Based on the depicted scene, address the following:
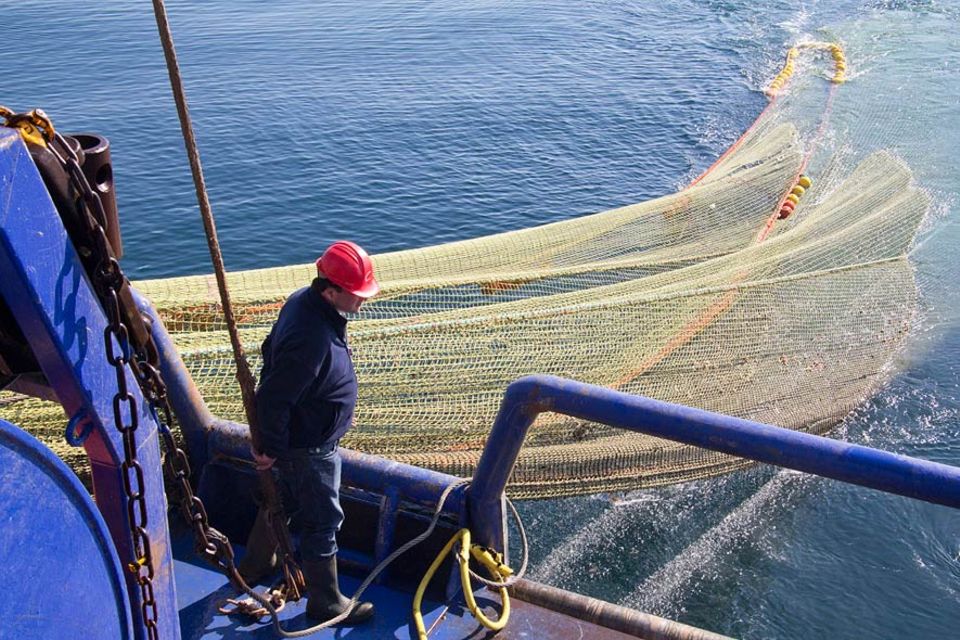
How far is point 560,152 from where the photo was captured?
17734 mm

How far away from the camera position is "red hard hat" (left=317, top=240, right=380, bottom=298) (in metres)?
3.67

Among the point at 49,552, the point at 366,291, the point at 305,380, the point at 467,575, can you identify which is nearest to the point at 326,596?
the point at 467,575

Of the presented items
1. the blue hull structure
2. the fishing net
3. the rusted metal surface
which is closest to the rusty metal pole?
the blue hull structure

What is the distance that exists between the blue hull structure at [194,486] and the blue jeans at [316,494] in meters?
0.41

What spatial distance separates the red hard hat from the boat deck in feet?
4.97

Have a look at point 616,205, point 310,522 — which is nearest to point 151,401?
point 310,522

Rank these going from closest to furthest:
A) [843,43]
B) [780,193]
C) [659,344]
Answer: [659,344]
[780,193]
[843,43]

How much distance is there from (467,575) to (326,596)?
66cm

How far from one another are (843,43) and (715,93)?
4990 millimetres

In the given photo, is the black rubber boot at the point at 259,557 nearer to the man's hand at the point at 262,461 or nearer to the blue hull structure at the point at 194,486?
the blue hull structure at the point at 194,486

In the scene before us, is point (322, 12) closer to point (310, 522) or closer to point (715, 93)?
point (715, 93)

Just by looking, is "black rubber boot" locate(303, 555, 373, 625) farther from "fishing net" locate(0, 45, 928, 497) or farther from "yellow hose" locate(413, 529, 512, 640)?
"fishing net" locate(0, 45, 928, 497)

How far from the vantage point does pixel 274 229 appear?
14398 mm

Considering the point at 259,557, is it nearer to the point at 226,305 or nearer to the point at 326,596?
the point at 326,596
